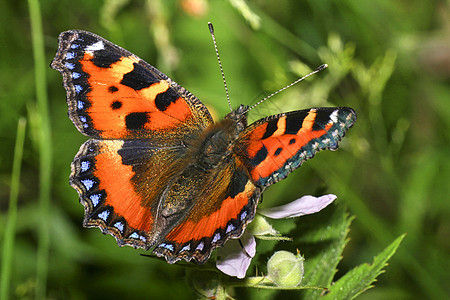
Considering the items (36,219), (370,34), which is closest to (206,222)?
(36,219)

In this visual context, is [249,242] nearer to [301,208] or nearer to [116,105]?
[301,208]

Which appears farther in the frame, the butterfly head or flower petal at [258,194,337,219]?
the butterfly head

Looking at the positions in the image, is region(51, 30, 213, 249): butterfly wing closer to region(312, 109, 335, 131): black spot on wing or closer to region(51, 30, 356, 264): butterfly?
region(51, 30, 356, 264): butterfly

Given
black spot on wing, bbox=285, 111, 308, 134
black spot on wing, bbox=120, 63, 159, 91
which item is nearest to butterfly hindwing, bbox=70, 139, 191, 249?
black spot on wing, bbox=120, 63, 159, 91

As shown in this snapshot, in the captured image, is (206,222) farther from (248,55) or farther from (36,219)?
(248,55)

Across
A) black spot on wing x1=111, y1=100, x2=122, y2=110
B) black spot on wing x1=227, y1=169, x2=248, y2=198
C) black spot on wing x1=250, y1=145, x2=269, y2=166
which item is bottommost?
black spot on wing x1=227, y1=169, x2=248, y2=198

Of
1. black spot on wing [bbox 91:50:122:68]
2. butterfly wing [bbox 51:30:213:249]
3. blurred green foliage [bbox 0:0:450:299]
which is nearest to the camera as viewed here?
butterfly wing [bbox 51:30:213:249]
